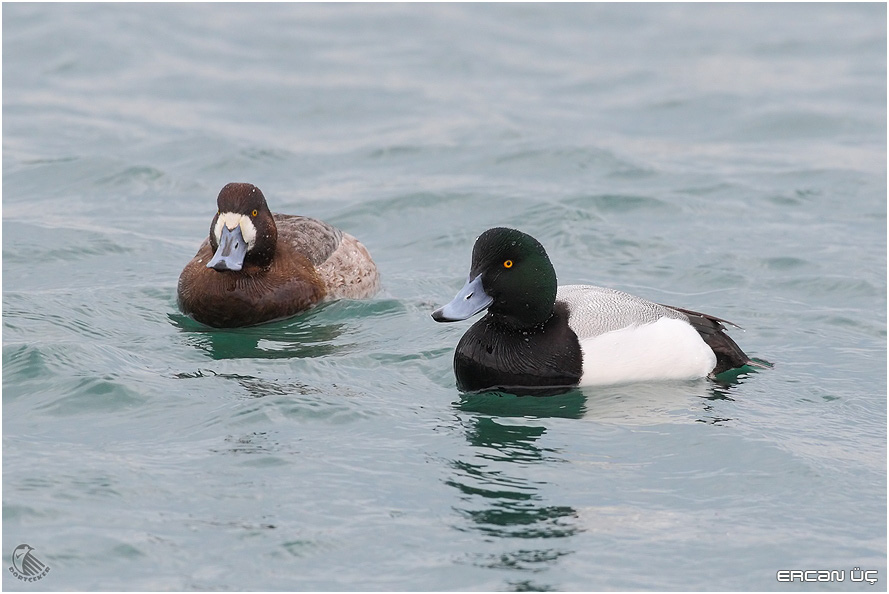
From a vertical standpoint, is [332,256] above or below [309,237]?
below

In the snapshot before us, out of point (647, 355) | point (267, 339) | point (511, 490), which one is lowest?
point (511, 490)

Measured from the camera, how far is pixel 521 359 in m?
8.90

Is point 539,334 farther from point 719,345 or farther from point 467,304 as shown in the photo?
point 719,345

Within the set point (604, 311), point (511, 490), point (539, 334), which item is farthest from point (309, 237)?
point (511, 490)

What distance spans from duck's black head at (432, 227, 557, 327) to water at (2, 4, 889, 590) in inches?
25.6

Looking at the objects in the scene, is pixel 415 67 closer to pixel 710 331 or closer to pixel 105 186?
pixel 105 186

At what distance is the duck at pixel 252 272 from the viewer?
34.1ft

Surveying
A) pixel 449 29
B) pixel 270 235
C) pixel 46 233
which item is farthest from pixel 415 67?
pixel 270 235

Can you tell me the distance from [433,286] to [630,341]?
3210 millimetres

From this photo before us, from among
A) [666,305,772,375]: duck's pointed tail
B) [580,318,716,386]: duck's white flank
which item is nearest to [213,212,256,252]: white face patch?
[580,318,716,386]: duck's white flank

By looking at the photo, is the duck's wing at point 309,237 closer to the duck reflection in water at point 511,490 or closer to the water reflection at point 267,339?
the water reflection at point 267,339

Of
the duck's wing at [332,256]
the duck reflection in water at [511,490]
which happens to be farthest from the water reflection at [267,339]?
the duck reflection in water at [511,490]

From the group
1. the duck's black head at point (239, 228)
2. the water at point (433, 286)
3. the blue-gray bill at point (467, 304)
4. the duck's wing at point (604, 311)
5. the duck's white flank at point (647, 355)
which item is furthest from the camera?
the duck's black head at point (239, 228)

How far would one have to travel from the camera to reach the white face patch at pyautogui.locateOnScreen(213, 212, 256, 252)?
10.4 metres
